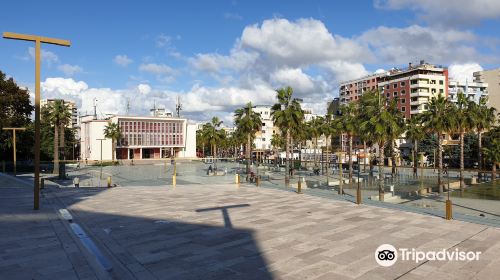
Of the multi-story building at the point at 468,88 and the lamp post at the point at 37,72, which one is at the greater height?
the multi-story building at the point at 468,88

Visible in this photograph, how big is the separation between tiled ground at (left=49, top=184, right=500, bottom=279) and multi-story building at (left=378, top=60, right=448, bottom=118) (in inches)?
3570

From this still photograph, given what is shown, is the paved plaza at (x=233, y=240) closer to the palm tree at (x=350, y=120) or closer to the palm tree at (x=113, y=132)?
the palm tree at (x=350, y=120)

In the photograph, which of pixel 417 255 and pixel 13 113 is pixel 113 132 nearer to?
pixel 13 113

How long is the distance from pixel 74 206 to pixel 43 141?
60754 mm

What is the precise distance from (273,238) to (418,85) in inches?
3936

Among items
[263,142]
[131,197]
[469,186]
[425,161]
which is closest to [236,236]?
[131,197]

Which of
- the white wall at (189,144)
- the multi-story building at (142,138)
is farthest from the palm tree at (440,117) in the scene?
the white wall at (189,144)

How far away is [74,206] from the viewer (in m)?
21.7

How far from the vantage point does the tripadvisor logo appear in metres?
10.9

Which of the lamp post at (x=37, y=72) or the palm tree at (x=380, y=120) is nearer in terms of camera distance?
the lamp post at (x=37, y=72)

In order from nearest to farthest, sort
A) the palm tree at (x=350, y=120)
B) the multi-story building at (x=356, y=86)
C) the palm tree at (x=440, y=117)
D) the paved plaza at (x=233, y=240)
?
Answer: the paved plaza at (x=233, y=240), the palm tree at (x=440, y=117), the palm tree at (x=350, y=120), the multi-story building at (x=356, y=86)

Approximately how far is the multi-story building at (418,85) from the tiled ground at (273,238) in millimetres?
90669

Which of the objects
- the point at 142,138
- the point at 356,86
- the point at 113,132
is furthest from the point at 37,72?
the point at 356,86

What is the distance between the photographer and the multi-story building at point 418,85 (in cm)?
10106
